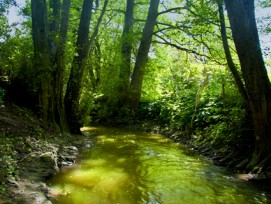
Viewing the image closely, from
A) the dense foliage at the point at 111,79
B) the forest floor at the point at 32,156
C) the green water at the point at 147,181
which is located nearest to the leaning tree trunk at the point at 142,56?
the dense foliage at the point at 111,79

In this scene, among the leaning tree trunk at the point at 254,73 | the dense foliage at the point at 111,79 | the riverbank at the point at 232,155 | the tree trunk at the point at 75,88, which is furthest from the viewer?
the tree trunk at the point at 75,88

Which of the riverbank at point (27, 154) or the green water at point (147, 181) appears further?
the green water at point (147, 181)

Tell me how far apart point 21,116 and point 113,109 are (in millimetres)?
8965

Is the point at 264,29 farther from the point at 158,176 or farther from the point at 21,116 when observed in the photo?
the point at 21,116

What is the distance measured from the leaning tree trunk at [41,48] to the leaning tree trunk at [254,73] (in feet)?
17.3

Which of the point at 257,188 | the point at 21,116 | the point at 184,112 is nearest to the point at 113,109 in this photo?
the point at 184,112

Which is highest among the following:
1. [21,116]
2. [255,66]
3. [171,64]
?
[171,64]

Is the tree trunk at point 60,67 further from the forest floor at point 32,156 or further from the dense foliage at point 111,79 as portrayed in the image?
the forest floor at point 32,156

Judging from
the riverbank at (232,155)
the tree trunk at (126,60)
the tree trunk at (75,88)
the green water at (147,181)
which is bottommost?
the green water at (147,181)

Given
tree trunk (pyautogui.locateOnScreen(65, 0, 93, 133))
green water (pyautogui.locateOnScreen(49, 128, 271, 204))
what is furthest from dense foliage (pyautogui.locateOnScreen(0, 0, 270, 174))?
green water (pyautogui.locateOnScreen(49, 128, 271, 204))

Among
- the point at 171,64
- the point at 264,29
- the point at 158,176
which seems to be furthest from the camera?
the point at 171,64

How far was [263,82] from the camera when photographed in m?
6.65

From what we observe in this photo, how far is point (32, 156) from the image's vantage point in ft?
20.1

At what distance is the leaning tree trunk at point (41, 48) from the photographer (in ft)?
30.0
